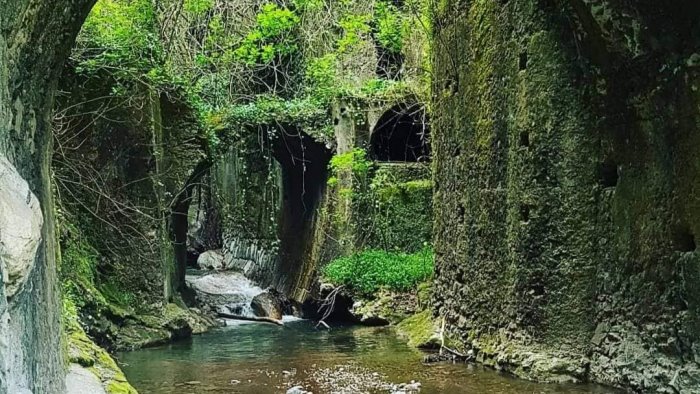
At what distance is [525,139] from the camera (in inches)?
339

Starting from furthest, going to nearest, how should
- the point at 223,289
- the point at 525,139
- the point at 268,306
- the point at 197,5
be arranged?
the point at 223,289 → the point at 268,306 → the point at 197,5 → the point at 525,139

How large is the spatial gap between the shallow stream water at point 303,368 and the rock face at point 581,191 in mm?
641

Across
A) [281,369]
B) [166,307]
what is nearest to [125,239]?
[166,307]

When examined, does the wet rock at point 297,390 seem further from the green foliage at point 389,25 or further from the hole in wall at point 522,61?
the green foliage at point 389,25

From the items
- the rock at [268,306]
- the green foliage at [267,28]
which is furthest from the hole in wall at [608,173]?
the rock at [268,306]

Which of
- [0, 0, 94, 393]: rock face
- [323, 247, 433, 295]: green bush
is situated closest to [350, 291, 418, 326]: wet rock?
[323, 247, 433, 295]: green bush

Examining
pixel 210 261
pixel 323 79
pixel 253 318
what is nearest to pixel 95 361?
pixel 253 318

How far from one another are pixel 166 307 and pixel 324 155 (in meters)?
7.10

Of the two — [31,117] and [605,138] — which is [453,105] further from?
[31,117]

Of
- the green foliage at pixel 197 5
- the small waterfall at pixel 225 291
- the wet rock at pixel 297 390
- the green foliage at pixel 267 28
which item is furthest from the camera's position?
the small waterfall at pixel 225 291

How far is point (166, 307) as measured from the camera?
13055 mm

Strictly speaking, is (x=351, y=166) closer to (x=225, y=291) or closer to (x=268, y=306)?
(x=268, y=306)

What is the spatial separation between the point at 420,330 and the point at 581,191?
4.94 meters

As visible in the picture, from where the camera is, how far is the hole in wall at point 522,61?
858cm
